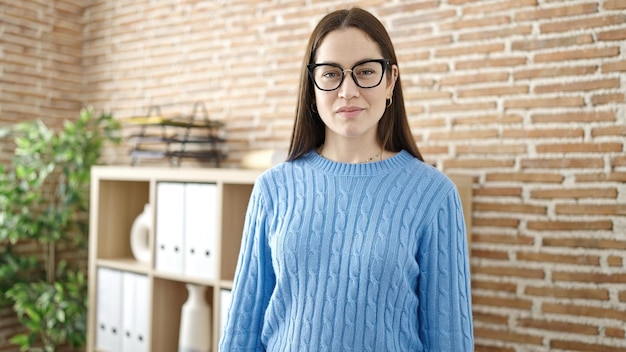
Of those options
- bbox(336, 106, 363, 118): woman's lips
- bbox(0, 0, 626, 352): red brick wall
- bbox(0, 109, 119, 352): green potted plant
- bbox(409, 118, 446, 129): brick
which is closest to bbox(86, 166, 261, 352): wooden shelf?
bbox(0, 109, 119, 352): green potted plant

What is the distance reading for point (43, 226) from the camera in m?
2.99

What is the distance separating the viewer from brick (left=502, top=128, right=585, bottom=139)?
2.04m

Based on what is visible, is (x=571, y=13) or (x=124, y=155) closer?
(x=571, y=13)

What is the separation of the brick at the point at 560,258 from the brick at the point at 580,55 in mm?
672

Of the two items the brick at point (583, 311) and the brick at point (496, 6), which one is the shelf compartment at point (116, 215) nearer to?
the brick at point (496, 6)

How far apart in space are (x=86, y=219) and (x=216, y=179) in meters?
1.49

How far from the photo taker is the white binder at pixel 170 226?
252 cm

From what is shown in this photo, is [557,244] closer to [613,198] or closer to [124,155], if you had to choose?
[613,198]

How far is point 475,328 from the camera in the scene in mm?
2256

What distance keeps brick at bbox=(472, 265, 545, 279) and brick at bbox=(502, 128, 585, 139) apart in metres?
0.48

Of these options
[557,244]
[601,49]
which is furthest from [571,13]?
[557,244]

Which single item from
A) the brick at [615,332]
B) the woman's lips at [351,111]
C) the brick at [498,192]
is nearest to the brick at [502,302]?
the brick at [615,332]

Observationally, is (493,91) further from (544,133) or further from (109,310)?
(109,310)

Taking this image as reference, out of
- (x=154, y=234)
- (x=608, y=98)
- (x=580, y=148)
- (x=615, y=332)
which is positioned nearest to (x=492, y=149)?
(x=580, y=148)
